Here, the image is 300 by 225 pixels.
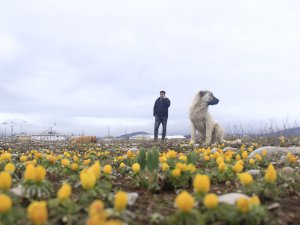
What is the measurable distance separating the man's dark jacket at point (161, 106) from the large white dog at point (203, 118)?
3735 mm

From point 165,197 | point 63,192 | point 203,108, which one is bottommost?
point 165,197

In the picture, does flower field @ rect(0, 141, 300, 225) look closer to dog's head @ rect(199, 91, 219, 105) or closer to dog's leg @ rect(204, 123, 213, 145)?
dog's leg @ rect(204, 123, 213, 145)

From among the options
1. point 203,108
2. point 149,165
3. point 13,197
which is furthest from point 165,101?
point 13,197

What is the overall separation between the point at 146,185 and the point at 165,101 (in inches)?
628

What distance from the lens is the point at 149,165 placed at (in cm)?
430

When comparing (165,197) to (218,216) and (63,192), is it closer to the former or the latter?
(218,216)

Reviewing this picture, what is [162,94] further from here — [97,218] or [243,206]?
[97,218]

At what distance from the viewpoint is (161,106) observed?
66.2 feet

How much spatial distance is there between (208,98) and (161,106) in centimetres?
434

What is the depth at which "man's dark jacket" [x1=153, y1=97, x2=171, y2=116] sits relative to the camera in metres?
20.2

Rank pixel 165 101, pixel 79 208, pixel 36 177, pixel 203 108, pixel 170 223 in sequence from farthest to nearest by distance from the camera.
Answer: pixel 165 101 < pixel 203 108 < pixel 36 177 < pixel 79 208 < pixel 170 223

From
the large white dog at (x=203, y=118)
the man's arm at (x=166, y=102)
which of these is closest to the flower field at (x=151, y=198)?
the large white dog at (x=203, y=118)

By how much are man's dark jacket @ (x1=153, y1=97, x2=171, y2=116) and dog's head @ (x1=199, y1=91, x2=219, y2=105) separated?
12.5ft

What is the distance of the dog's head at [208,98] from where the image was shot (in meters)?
16.4
